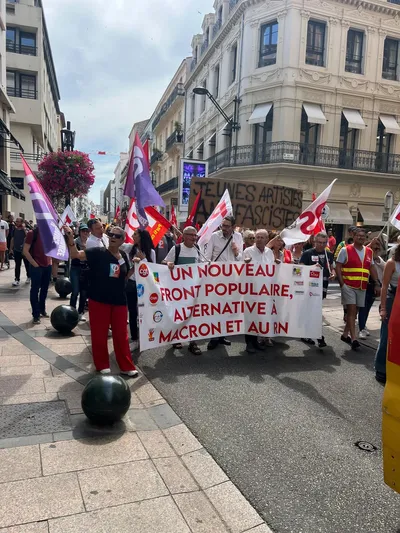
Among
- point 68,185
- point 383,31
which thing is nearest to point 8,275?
Answer: point 68,185

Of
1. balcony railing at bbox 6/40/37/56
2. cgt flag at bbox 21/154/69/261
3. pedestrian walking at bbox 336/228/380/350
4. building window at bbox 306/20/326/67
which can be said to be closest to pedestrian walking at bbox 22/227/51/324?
cgt flag at bbox 21/154/69/261

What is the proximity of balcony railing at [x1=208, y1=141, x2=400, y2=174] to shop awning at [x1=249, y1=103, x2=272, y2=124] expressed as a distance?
4.11 feet

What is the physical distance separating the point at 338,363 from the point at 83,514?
4.36m

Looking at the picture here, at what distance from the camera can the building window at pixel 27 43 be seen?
30.3 m

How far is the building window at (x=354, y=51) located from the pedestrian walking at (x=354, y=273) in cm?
2013

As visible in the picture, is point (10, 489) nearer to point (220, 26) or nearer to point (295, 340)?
point (295, 340)

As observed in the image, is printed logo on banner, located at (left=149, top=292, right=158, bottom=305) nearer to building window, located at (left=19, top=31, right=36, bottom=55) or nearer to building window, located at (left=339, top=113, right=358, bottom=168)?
building window, located at (left=339, top=113, right=358, bottom=168)

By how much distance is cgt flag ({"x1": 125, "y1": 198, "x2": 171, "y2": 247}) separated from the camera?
6047mm

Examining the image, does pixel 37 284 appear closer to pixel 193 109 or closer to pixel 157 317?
pixel 157 317

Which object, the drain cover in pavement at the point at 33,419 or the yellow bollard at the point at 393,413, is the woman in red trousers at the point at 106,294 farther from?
the yellow bollard at the point at 393,413

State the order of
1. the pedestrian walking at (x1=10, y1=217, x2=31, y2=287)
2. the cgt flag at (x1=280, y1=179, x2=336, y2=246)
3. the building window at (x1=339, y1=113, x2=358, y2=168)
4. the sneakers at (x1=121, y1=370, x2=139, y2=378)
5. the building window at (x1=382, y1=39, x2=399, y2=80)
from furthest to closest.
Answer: the building window at (x1=382, y1=39, x2=399, y2=80), the building window at (x1=339, y1=113, x2=358, y2=168), the pedestrian walking at (x1=10, y1=217, x2=31, y2=287), the cgt flag at (x1=280, y1=179, x2=336, y2=246), the sneakers at (x1=121, y1=370, x2=139, y2=378)

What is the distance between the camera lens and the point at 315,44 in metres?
22.7

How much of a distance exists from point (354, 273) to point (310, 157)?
57.1ft

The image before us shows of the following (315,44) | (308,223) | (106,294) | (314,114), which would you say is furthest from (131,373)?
(315,44)
